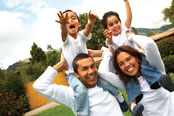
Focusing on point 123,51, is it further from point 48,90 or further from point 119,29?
point 48,90

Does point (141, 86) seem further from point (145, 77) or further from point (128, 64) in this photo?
point (128, 64)

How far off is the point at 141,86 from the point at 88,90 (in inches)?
26.7

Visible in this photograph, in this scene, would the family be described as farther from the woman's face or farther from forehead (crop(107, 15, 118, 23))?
forehead (crop(107, 15, 118, 23))

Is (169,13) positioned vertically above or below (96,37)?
above

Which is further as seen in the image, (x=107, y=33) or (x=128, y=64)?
(x=107, y=33)

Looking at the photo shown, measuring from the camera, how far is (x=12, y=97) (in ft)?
31.7

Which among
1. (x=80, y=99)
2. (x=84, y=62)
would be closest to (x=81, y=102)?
(x=80, y=99)

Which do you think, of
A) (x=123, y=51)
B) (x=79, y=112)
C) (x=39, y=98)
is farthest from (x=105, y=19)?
(x=39, y=98)

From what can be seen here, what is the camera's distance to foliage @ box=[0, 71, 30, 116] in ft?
28.5

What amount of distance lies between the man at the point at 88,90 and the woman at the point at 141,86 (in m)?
0.28

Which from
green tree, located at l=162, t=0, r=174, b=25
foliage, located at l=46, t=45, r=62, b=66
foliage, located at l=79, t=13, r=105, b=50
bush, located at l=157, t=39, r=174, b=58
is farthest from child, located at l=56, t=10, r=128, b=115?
green tree, located at l=162, t=0, r=174, b=25

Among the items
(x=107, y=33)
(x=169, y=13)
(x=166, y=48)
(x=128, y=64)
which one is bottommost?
A: (x=166, y=48)

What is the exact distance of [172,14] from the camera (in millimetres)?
28328

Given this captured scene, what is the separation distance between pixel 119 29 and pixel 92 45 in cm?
1881
